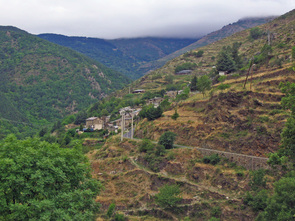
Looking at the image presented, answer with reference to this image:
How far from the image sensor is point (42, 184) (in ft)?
54.1

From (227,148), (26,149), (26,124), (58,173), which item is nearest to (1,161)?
(26,149)

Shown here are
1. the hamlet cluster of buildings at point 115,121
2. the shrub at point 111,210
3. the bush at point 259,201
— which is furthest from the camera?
the hamlet cluster of buildings at point 115,121

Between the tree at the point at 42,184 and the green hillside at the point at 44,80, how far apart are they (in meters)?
Answer: 92.9

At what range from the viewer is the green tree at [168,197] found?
94.9 feet

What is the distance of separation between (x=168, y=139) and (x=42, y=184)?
71.6 feet

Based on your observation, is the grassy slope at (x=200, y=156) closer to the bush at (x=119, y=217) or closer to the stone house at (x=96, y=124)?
the bush at (x=119, y=217)

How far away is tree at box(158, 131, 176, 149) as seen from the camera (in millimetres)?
37125

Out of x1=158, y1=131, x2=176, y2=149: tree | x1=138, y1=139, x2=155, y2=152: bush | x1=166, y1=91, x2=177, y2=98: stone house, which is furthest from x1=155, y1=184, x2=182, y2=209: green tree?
x1=166, y1=91, x2=177, y2=98: stone house

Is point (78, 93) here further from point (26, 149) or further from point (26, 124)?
point (26, 149)

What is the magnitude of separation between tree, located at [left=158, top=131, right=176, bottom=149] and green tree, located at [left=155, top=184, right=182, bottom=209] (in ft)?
25.4

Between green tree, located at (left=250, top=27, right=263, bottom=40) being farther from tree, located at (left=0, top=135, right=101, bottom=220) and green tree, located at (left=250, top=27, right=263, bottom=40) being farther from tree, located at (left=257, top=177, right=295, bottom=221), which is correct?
tree, located at (left=0, top=135, right=101, bottom=220)

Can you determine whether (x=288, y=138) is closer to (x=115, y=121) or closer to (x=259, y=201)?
(x=259, y=201)

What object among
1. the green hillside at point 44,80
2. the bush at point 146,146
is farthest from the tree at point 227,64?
the green hillside at point 44,80

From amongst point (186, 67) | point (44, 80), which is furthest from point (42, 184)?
point (44, 80)
